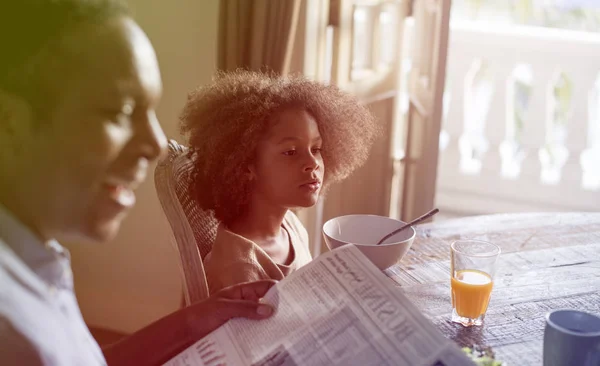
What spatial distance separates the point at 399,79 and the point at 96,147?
2.17m

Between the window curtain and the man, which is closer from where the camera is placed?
the man

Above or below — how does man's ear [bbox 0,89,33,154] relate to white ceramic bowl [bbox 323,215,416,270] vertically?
above

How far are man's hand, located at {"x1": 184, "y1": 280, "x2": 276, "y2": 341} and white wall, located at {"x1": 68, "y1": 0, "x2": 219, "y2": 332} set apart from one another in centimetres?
123

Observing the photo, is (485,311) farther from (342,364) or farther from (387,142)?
(387,142)

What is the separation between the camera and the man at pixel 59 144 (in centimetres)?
47

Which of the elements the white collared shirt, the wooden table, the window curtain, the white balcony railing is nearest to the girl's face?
the wooden table

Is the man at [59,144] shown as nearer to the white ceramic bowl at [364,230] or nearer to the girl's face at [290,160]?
the girl's face at [290,160]

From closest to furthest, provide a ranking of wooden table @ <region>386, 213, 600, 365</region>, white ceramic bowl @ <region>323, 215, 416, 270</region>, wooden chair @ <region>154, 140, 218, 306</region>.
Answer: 1. wooden table @ <region>386, 213, 600, 365</region>
2. wooden chair @ <region>154, 140, 218, 306</region>
3. white ceramic bowl @ <region>323, 215, 416, 270</region>

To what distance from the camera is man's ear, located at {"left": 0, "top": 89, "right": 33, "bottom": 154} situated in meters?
0.47

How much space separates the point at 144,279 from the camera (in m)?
2.44

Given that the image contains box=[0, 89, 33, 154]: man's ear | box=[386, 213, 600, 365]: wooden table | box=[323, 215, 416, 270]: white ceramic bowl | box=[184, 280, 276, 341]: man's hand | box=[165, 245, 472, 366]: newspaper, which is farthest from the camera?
box=[323, 215, 416, 270]: white ceramic bowl

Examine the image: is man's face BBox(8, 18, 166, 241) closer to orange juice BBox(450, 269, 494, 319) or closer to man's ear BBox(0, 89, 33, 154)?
man's ear BBox(0, 89, 33, 154)

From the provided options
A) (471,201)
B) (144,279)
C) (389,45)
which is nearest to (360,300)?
(144,279)

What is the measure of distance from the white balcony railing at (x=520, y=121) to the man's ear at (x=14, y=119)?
3066mm
